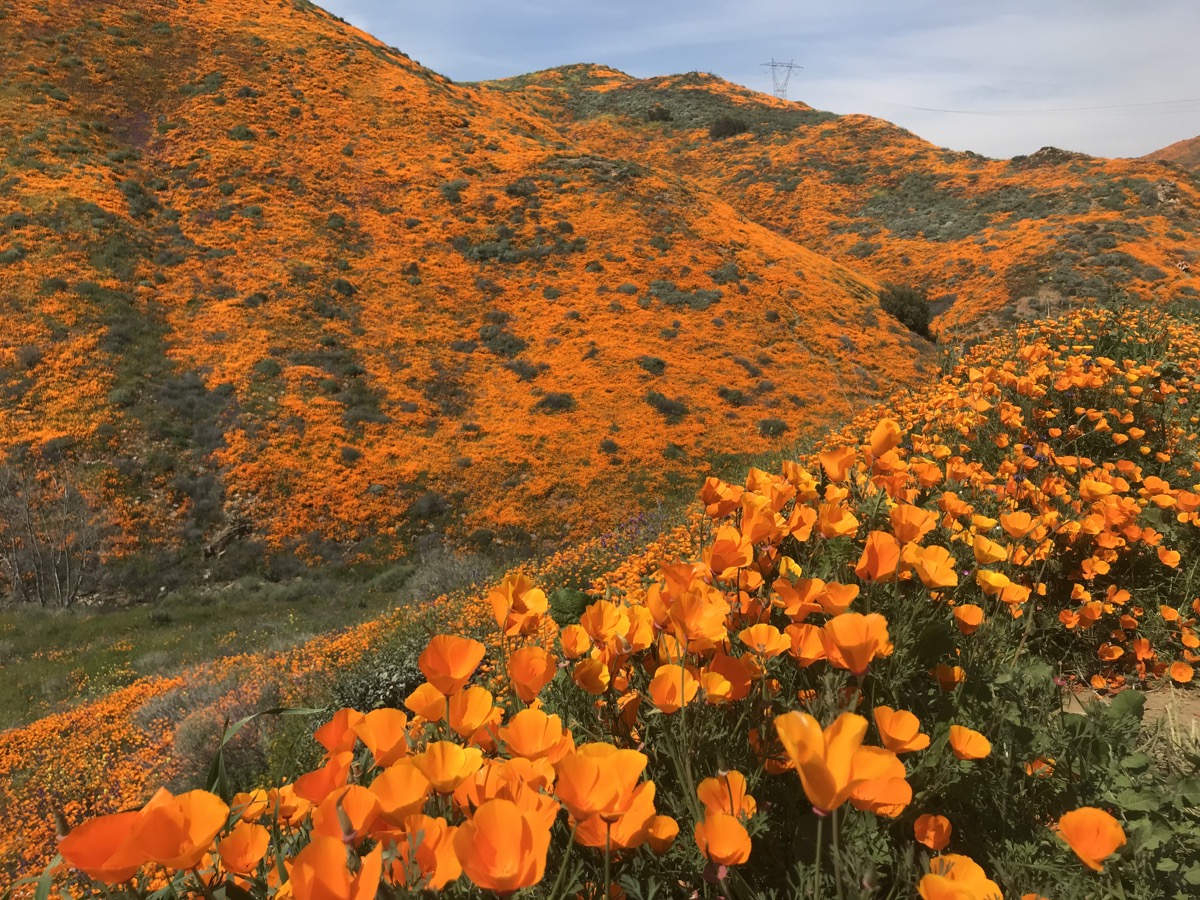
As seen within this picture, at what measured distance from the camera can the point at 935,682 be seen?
5.28 feet

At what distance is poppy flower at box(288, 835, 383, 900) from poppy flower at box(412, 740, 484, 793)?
0.72 ft

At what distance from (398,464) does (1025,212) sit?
2922 cm

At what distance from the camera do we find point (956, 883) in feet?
2.76

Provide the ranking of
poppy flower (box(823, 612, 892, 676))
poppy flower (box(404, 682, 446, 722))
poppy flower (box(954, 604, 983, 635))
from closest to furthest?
poppy flower (box(823, 612, 892, 676)) → poppy flower (box(404, 682, 446, 722)) → poppy flower (box(954, 604, 983, 635))

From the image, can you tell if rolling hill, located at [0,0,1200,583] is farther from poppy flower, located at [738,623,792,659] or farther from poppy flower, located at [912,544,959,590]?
poppy flower, located at [738,623,792,659]

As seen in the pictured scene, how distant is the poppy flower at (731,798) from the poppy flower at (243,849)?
0.73m

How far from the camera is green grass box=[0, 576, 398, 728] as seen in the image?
900 cm

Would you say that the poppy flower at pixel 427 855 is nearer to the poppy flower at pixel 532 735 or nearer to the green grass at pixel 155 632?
the poppy flower at pixel 532 735

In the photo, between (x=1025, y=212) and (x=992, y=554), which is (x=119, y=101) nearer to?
(x=992, y=554)

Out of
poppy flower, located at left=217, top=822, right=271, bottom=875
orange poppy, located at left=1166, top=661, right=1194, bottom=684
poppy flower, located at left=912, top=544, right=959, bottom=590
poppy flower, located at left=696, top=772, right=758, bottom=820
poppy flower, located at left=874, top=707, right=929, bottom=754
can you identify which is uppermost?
poppy flower, located at left=912, top=544, right=959, bottom=590

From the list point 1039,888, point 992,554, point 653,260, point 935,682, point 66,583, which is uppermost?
point 653,260

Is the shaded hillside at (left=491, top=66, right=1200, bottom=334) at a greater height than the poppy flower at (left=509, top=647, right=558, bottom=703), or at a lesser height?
greater

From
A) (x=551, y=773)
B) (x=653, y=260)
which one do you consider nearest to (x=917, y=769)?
(x=551, y=773)

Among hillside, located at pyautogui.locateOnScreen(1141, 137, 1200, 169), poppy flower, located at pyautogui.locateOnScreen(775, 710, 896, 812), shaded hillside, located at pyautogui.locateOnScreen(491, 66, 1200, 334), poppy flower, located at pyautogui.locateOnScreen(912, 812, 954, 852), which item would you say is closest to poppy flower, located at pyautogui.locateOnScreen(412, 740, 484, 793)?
poppy flower, located at pyautogui.locateOnScreen(775, 710, 896, 812)
